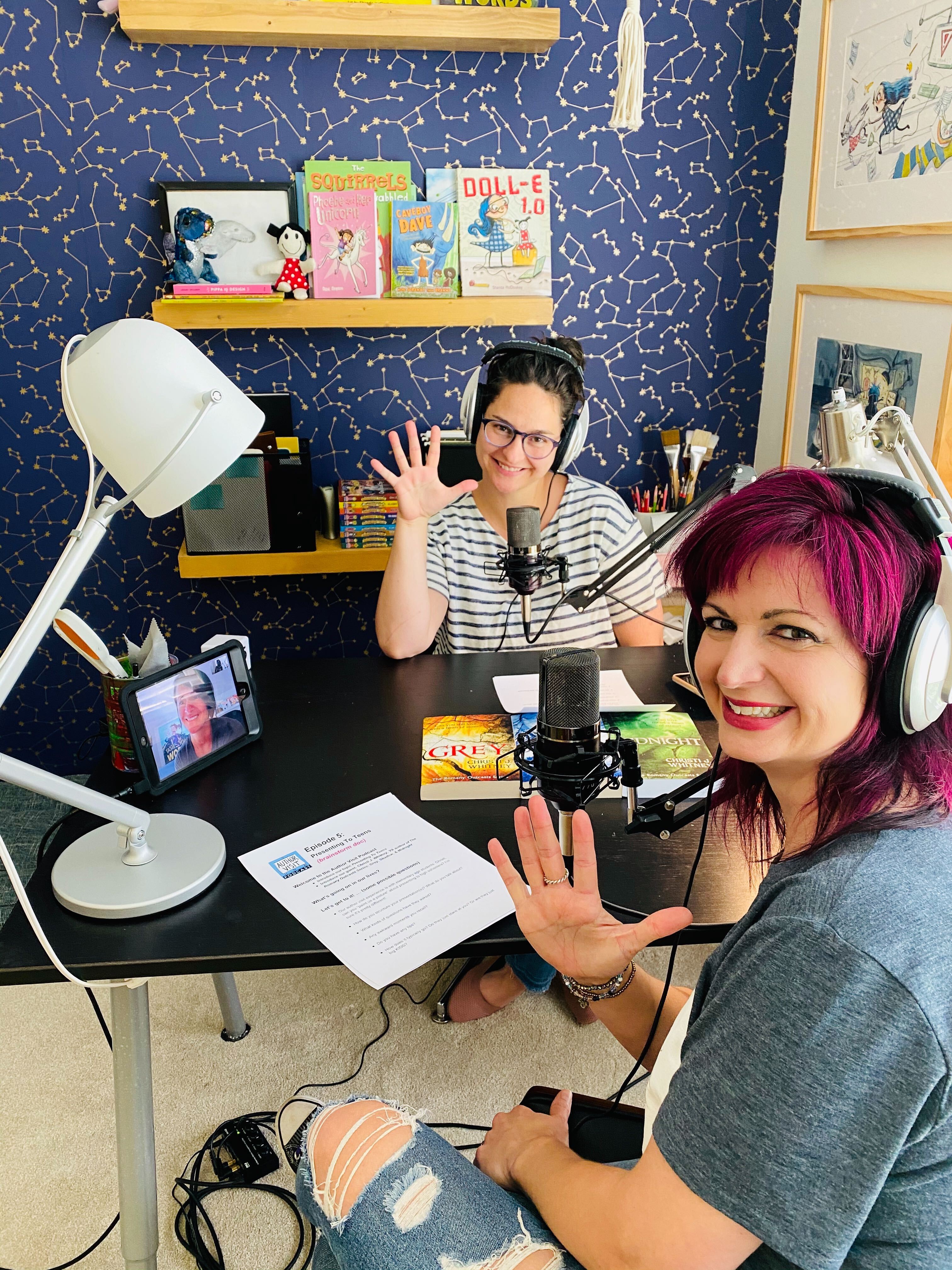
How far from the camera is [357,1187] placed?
0.89 metres

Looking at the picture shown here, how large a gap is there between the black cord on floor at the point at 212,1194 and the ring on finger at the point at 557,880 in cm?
79

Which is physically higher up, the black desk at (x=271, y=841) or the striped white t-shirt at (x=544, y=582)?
the striped white t-shirt at (x=544, y=582)

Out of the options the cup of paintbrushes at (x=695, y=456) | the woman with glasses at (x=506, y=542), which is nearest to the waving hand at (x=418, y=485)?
the woman with glasses at (x=506, y=542)

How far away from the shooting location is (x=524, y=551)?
1357 mm

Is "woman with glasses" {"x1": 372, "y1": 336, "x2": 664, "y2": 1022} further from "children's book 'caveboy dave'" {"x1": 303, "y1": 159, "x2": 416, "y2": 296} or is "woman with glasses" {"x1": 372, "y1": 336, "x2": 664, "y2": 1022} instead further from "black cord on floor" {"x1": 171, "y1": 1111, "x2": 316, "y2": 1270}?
"children's book 'caveboy dave'" {"x1": 303, "y1": 159, "x2": 416, "y2": 296}

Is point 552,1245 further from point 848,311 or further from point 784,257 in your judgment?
point 784,257

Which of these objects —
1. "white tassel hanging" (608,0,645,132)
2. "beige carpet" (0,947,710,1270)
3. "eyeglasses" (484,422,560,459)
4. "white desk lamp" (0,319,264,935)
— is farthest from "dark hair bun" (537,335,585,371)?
"beige carpet" (0,947,710,1270)

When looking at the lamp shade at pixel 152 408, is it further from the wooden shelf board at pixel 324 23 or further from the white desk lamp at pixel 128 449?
the wooden shelf board at pixel 324 23

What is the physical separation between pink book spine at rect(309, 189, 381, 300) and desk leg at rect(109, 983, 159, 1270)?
74.7 inches

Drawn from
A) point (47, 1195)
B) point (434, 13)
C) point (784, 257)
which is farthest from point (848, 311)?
point (47, 1195)

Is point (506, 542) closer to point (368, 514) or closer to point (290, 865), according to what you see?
point (368, 514)

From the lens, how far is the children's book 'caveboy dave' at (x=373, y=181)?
2.46 metres

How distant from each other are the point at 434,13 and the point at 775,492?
202 cm

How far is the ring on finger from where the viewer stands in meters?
0.99
